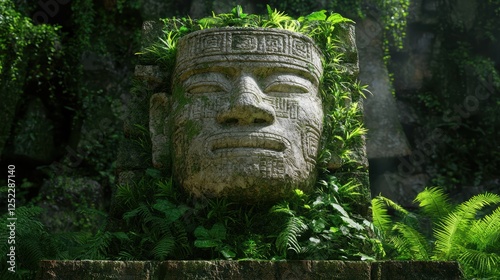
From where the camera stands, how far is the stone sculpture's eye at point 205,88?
453 cm

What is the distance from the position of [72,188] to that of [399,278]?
18.7 feet

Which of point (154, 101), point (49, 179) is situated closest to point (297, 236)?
point (154, 101)

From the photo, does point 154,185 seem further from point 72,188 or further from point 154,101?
point 72,188

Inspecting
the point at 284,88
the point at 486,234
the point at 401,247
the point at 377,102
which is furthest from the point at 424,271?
the point at 377,102

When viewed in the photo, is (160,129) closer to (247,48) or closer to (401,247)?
(247,48)

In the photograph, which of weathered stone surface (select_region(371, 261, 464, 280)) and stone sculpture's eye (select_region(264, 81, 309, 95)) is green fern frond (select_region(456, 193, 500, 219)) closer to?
stone sculpture's eye (select_region(264, 81, 309, 95))

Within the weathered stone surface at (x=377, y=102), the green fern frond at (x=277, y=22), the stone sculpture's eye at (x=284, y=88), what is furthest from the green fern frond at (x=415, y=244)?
the weathered stone surface at (x=377, y=102)

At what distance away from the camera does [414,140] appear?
388 inches

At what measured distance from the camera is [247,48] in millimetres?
4570

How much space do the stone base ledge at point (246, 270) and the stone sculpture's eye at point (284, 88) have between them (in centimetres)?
146

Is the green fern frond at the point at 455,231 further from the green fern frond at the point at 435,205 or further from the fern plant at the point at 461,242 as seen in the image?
the green fern frond at the point at 435,205

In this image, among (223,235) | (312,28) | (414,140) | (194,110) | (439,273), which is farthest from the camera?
(414,140)

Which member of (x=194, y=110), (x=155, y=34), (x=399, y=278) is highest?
(x=155, y=34)

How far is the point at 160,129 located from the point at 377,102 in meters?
5.43
